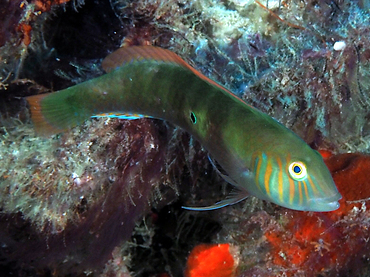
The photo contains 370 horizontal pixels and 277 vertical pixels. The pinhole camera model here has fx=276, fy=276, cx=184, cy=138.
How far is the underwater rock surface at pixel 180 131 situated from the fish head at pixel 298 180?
1.28 meters

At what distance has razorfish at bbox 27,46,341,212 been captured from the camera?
5.88 feet

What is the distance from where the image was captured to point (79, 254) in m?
4.10

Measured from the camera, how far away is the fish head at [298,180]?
5.78ft

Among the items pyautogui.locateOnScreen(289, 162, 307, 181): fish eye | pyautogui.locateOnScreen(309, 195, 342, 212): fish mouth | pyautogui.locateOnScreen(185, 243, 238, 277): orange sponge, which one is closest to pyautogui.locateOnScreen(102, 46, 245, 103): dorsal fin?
pyautogui.locateOnScreen(289, 162, 307, 181): fish eye

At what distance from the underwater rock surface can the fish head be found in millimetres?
1276

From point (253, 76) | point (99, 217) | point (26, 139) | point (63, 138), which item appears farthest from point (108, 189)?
point (253, 76)

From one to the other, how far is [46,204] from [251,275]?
272cm

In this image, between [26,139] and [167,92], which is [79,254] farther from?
[167,92]

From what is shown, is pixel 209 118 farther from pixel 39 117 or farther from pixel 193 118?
pixel 39 117

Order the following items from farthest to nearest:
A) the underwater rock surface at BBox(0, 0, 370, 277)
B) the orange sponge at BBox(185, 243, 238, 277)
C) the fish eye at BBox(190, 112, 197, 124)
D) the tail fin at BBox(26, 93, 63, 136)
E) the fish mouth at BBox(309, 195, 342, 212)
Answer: the orange sponge at BBox(185, 243, 238, 277), the underwater rock surface at BBox(0, 0, 370, 277), the tail fin at BBox(26, 93, 63, 136), the fish eye at BBox(190, 112, 197, 124), the fish mouth at BBox(309, 195, 342, 212)

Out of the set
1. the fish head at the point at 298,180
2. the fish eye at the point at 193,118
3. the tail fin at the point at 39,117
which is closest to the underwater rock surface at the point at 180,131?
the tail fin at the point at 39,117

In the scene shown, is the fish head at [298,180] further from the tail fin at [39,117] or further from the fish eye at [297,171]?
the tail fin at [39,117]

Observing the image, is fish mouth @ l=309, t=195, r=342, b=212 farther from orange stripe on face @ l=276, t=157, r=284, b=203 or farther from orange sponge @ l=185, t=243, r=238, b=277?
orange sponge @ l=185, t=243, r=238, b=277

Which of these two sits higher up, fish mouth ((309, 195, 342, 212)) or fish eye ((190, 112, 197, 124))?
fish eye ((190, 112, 197, 124))
